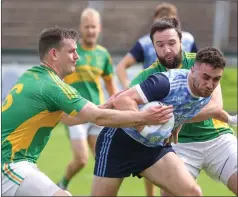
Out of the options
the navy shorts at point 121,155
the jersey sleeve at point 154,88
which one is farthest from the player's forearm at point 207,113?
the jersey sleeve at point 154,88

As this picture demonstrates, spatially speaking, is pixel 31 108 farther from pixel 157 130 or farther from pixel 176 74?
pixel 176 74

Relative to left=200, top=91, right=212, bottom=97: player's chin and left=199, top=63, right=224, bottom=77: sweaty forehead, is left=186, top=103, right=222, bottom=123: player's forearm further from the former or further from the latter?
left=199, top=63, right=224, bottom=77: sweaty forehead

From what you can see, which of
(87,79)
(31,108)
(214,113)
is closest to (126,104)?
(31,108)

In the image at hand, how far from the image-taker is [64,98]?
5.62m

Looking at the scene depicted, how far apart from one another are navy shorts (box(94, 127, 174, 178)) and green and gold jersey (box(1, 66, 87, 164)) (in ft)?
3.19

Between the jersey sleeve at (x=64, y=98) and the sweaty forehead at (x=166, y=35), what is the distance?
1.26 metres

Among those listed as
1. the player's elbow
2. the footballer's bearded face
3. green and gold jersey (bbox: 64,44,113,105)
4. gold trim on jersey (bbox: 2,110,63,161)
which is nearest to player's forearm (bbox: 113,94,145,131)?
the player's elbow

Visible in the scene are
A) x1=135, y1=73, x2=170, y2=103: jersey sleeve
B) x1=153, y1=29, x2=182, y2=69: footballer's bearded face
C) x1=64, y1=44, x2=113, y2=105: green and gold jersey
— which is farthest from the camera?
x1=64, y1=44, x2=113, y2=105: green and gold jersey

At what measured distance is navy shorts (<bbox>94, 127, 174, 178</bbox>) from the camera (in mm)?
6492

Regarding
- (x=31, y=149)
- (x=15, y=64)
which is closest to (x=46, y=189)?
(x=31, y=149)

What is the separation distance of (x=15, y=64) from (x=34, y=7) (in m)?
5.81

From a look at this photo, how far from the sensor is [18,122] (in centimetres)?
570

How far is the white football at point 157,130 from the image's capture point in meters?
6.00

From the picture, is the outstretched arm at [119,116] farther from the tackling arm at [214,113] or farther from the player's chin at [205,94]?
the tackling arm at [214,113]
